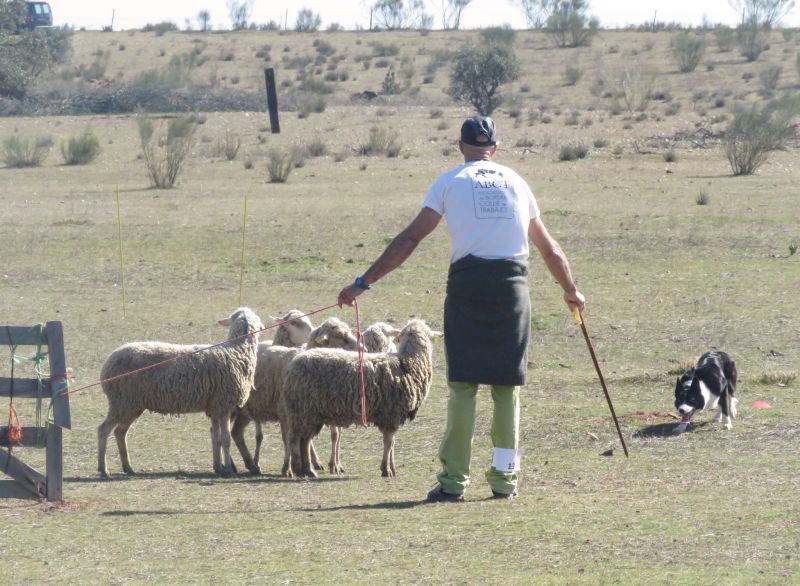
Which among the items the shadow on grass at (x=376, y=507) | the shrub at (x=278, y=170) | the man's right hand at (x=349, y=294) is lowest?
the shadow on grass at (x=376, y=507)

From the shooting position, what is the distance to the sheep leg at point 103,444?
10.6 m

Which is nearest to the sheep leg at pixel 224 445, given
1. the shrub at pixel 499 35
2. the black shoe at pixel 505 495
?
the black shoe at pixel 505 495

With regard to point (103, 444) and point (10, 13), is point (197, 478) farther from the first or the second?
point (10, 13)

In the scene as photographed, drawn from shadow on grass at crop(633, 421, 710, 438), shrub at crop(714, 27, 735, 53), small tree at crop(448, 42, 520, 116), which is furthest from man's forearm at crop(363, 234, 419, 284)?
shrub at crop(714, 27, 735, 53)

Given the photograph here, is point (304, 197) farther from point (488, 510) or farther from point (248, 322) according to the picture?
point (488, 510)

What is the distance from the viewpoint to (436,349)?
52.7ft

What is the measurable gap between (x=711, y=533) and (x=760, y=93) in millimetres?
55450

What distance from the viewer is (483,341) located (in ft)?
26.9

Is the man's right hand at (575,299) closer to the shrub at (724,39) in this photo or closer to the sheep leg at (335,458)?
Answer: the sheep leg at (335,458)

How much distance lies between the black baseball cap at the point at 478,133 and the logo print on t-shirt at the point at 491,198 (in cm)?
31

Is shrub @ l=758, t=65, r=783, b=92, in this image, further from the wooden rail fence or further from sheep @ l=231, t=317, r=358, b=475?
the wooden rail fence

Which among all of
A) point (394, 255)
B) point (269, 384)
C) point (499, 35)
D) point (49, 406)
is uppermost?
point (499, 35)

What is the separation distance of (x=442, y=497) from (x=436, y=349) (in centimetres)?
763

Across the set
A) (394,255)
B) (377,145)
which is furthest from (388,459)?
(377,145)
